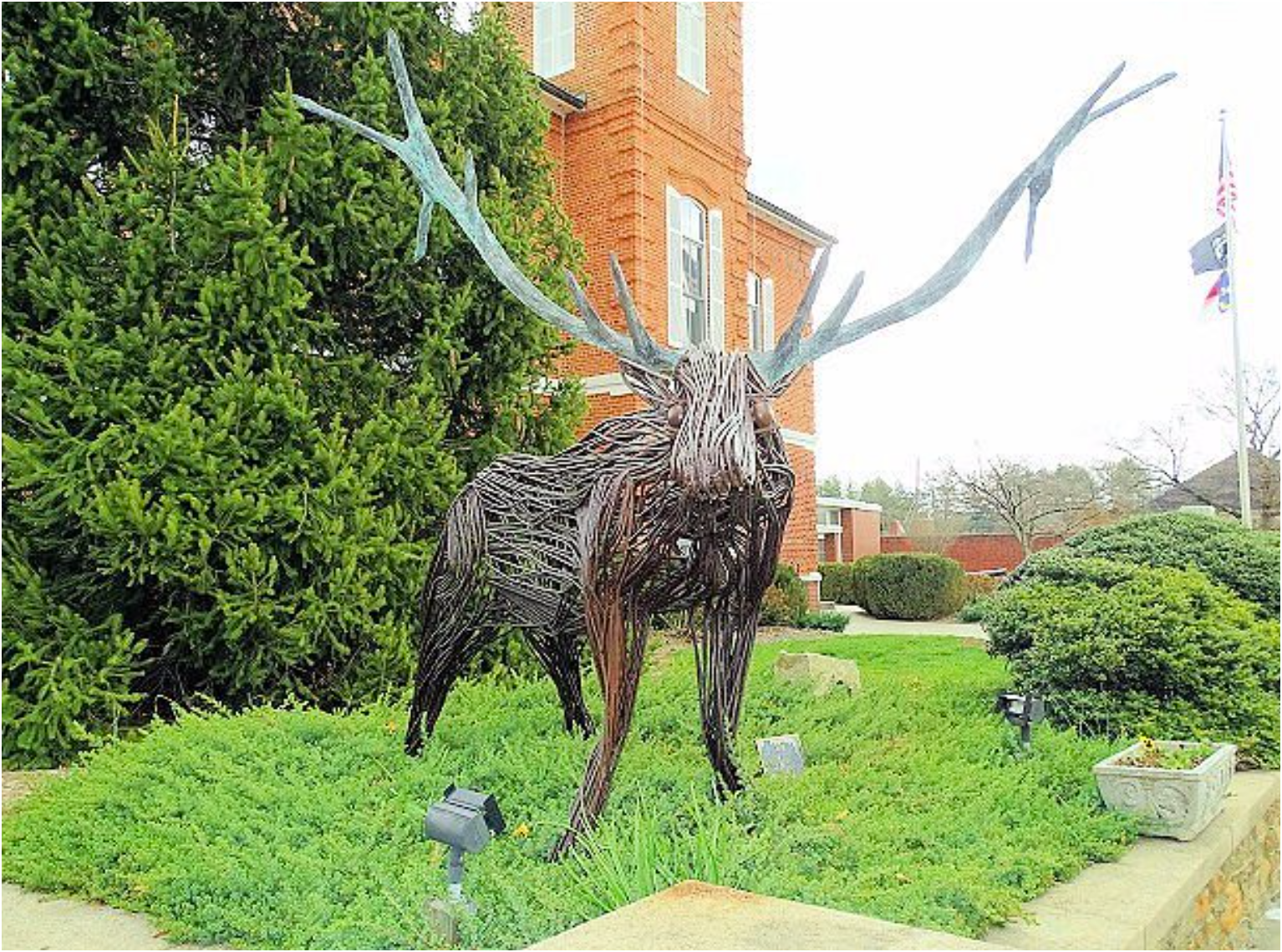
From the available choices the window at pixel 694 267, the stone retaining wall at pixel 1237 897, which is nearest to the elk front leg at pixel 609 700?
the stone retaining wall at pixel 1237 897

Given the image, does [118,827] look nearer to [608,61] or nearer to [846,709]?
[846,709]

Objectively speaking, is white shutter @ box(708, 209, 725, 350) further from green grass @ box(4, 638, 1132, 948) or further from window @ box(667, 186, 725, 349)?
green grass @ box(4, 638, 1132, 948)

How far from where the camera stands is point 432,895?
4082 mm

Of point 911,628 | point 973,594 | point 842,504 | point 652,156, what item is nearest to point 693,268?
point 652,156

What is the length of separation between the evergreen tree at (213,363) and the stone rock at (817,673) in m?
2.73

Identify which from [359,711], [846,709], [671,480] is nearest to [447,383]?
[359,711]

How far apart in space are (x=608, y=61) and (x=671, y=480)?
1202cm

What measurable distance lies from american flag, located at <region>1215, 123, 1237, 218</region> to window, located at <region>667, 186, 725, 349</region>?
26.0ft

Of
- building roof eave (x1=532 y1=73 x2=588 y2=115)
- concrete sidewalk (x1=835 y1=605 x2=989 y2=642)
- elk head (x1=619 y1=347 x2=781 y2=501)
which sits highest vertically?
building roof eave (x1=532 y1=73 x2=588 y2=115)

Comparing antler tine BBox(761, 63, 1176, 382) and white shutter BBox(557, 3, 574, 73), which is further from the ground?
white shutter BBox(557, 3, 574, 73)

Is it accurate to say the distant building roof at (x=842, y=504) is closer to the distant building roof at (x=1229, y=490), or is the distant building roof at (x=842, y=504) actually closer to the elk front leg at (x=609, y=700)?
the distant building roof at (x=1229, y=490)

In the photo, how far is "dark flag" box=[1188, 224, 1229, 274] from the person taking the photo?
18.0 m

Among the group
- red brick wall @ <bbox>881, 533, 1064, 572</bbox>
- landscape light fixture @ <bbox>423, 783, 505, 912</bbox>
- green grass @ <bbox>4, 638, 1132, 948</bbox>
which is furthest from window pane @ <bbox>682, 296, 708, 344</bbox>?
red brick wall @ <bbox>881, 533, 1064, 572</bbox>

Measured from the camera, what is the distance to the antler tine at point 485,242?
14.9 feet
